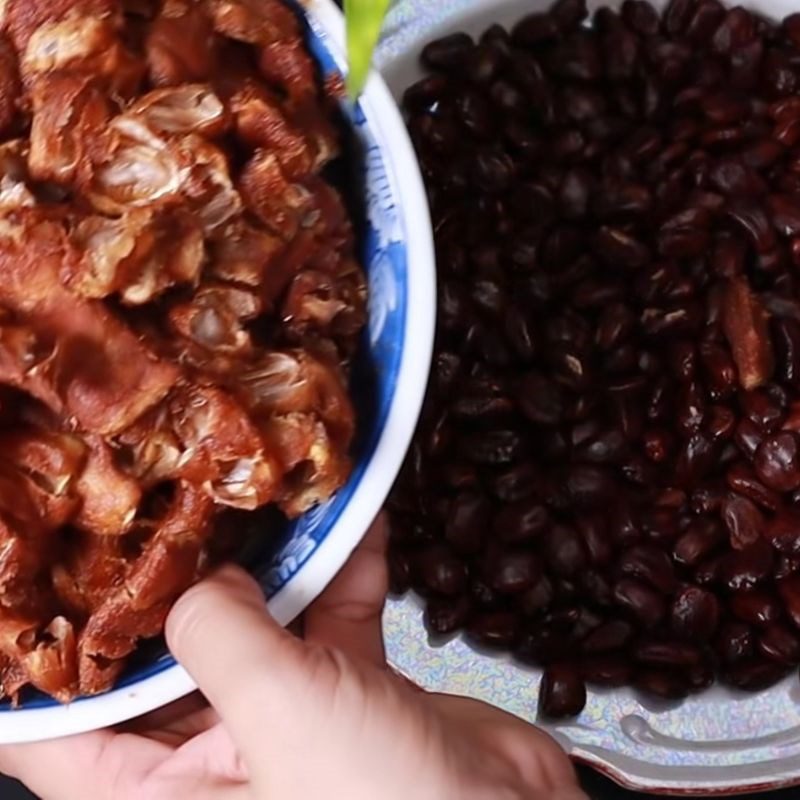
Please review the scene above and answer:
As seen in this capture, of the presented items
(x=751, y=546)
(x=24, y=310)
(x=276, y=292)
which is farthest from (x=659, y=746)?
(x=24, y=310)

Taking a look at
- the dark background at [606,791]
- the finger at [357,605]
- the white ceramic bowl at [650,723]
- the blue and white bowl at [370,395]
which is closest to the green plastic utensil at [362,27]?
the blue and white bowl at [370,395]

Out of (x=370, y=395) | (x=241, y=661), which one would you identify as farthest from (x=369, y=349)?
(x=241, y=661)

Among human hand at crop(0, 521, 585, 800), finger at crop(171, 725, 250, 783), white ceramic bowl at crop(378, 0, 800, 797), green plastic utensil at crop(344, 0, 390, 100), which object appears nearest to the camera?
green plastic utensil at crop(344, 0, 390, 100)

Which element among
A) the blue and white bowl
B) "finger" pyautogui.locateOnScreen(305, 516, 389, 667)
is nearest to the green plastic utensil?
the blue and white bowl

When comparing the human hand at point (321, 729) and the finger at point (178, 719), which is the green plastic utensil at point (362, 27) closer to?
the human hand at point (321, 729)

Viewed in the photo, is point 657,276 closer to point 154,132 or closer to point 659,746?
point 659,746

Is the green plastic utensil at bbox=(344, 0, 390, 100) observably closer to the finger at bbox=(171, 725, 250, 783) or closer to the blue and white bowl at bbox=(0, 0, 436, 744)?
the blue and white bowl at bbox=(0, 0, 436, 744)
